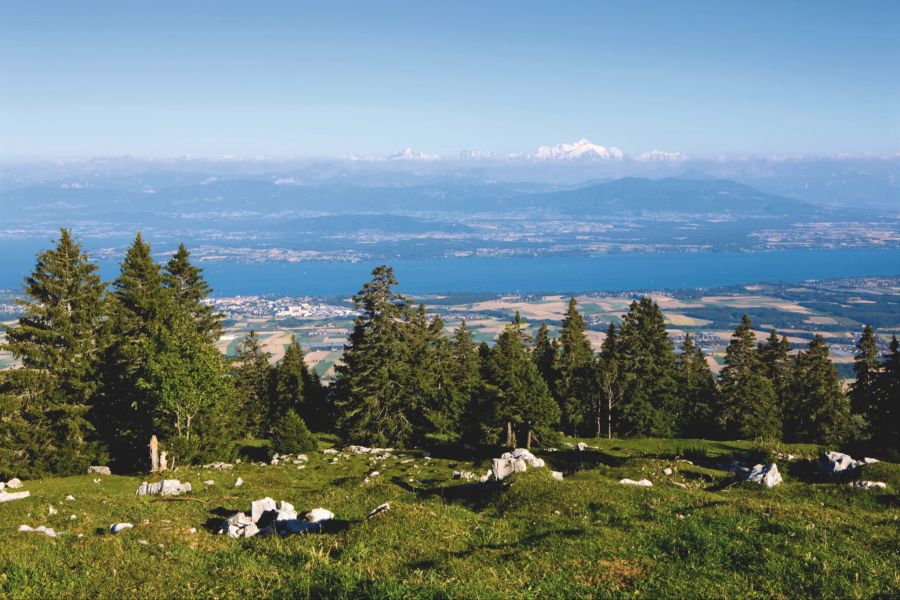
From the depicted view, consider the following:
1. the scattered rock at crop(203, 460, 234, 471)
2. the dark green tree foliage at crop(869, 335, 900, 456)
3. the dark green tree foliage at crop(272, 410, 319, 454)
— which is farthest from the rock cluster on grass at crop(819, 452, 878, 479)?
the dark green tree foliage at crop(272, 410, 319, 454)

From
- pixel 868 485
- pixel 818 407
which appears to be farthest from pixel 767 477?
pixel 818 407

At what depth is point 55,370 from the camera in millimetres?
36625

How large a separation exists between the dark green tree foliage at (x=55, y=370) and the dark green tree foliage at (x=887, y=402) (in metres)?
59.3

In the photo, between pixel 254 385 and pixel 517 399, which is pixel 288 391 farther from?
pixel 517 399

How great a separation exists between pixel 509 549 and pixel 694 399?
6059cm

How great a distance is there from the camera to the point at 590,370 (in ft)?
205

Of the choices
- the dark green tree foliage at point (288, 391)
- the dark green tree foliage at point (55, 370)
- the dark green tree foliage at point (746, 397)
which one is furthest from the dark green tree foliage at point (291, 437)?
the dark green tree foliage at point (746, 397)

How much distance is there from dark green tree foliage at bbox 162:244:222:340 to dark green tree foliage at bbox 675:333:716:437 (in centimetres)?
4646

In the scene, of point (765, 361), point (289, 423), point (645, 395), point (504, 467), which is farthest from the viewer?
point (765, 361)

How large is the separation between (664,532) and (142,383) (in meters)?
28.8

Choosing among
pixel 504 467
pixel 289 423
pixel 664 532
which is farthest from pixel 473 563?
pixel 289 423

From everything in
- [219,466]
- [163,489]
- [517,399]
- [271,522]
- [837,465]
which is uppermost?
[271,522]

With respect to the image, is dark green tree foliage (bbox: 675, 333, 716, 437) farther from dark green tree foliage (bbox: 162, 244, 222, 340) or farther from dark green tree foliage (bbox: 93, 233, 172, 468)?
dark green tree foliage (bbox: 93, 233, 172, 468)

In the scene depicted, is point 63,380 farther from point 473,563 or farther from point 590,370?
point 590,370
